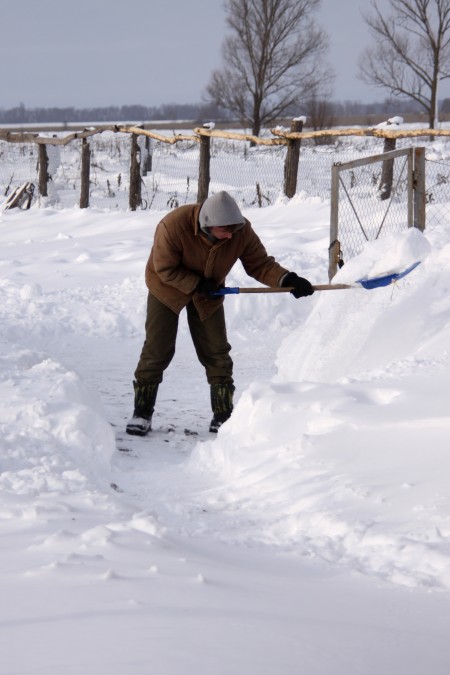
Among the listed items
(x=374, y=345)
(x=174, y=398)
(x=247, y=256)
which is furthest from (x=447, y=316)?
(x=174, y=398)

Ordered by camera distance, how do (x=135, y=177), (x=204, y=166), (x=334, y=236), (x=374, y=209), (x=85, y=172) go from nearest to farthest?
(x=334, y=236), (x=374, y=209), (x=204, y=166), (x=135, y=177), (x=85, y=172)

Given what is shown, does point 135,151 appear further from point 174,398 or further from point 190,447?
point 190,447

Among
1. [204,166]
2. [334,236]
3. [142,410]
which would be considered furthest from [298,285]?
[204,166]

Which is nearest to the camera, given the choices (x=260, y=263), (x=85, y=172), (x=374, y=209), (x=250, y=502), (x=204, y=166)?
(x=250, y=502)

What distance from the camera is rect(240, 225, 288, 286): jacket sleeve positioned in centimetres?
532

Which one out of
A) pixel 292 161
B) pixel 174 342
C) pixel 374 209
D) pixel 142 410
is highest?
pixel 292 161

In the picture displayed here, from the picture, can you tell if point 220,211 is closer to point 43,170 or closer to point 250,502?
point 250,502

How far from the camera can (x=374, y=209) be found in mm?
10664

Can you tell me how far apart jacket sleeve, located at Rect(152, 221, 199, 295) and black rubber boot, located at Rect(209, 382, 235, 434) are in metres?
0.69

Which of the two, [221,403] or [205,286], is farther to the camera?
[221,403]

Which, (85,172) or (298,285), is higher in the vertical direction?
(85,172)

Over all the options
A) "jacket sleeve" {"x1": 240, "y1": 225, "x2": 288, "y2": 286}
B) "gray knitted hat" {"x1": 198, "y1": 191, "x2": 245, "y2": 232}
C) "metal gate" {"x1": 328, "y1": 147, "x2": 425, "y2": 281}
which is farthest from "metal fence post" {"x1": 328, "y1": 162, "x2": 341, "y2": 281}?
"gray knitted hat" {"x1": 198, "y1": 191, "x2": 245, "y2": 232}

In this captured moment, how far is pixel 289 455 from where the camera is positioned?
4012 mm

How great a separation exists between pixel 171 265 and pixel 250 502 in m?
1.78
